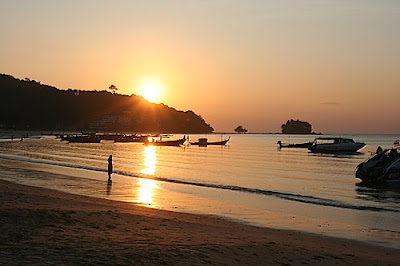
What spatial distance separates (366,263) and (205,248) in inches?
167

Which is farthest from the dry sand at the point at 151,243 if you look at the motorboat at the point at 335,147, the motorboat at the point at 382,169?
the motorboat at the point at 335,147

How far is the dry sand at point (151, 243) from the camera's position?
30.6 feet

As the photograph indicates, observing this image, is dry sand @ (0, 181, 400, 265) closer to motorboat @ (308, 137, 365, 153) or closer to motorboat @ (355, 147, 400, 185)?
motorboat @ (355, 147, 400, 185)

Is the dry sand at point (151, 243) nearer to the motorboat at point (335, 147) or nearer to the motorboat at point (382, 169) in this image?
the motorboat at point (382, 169)

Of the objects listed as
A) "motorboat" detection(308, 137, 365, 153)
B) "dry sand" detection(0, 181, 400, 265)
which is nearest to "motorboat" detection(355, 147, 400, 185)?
"dry sand" detection(0, 181, 400, 265)

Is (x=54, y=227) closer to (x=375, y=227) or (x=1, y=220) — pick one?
(x=1, y=220)

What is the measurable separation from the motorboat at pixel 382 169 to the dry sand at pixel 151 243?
24.3m

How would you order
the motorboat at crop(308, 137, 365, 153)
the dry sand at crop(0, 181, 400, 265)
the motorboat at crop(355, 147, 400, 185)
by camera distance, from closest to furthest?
the dry sand at crop(0, 181, 400, 265)
the motorboat at crop(355, 147, 400, 185)
the motorboat at crop(308, 137, 365, 153)

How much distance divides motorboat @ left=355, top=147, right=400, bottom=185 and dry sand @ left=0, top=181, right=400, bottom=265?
24310 millimetres

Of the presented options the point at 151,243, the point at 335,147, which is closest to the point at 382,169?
the point at 151,243

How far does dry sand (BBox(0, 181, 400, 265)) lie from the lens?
30.6 feet

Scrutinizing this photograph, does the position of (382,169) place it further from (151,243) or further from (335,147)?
(335,147)

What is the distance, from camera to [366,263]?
460 inches

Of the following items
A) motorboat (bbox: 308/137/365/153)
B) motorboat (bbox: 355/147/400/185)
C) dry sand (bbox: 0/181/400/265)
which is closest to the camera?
dry sand (bbox: 0/181/400/265)
